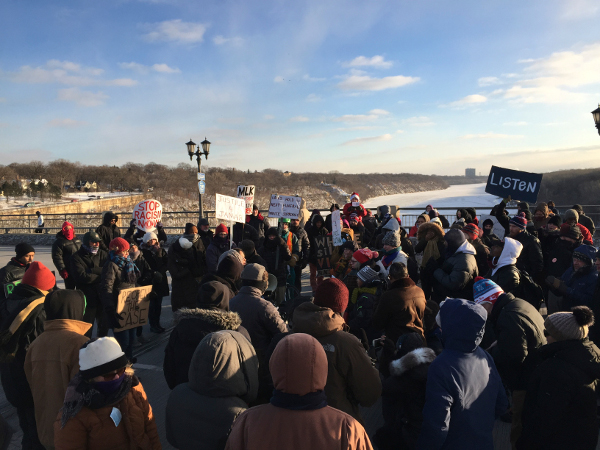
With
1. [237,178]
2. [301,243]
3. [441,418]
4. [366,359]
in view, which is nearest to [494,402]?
[441,418]

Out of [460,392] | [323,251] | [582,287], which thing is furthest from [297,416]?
[323,251]

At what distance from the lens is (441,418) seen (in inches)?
92.7

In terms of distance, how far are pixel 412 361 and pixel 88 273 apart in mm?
4331

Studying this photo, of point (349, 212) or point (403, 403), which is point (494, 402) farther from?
point (349, 212)

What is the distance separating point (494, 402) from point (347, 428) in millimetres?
1342

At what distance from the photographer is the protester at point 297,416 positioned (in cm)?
161

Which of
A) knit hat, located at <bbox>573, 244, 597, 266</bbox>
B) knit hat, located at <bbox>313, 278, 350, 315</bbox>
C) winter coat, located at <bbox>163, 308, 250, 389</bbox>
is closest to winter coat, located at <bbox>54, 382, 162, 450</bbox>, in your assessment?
winter coat, located at <bbox>163, 308, 250, 389</bbox>

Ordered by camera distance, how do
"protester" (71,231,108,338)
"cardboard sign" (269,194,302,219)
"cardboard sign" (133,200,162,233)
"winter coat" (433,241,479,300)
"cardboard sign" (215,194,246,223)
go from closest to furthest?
"winter coat" (433,241,479,300) < "protester" (71,231,108,338) < "cardboard sign" (215,194,246,223) < "cardboard sign" (133,200,162,233) < "cardboard sign" (269,194,302,219)

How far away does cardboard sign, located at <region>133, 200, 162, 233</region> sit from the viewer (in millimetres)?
8430

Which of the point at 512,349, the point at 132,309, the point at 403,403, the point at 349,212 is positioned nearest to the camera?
the point at 403,403

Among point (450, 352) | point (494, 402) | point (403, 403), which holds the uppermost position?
point (450, 352)

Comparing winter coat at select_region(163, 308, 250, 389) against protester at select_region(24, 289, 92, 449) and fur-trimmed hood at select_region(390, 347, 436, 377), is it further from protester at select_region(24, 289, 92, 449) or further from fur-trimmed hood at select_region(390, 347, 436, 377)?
fur-trimmed hood at select_region(390, 347, 436, 377)

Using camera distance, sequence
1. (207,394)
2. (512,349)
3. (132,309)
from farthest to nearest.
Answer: (132,309), (512,349), (207,394)

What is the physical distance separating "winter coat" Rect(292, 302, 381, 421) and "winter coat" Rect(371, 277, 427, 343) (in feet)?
3.88
